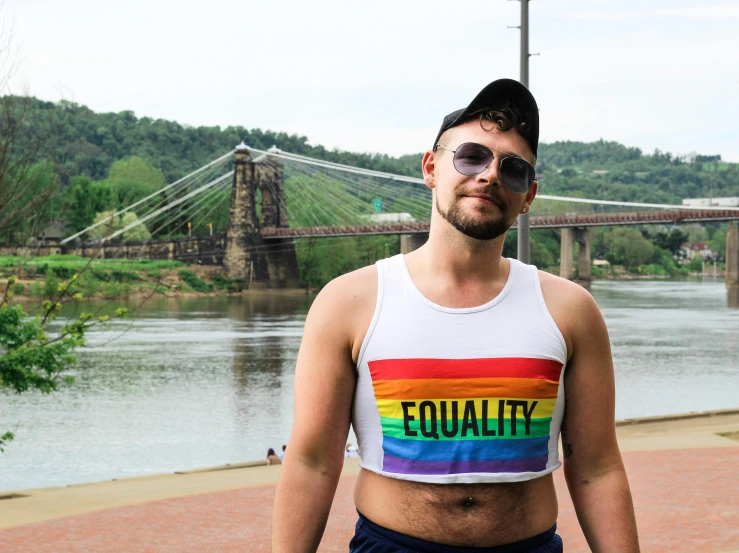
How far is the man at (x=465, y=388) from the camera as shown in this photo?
1869mm

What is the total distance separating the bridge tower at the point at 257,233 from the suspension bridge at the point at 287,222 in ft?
0.22

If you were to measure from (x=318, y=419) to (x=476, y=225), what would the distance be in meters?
0.43

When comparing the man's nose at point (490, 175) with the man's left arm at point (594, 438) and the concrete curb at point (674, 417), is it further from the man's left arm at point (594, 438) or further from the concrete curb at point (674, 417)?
the concrete curb at point (674, 417)

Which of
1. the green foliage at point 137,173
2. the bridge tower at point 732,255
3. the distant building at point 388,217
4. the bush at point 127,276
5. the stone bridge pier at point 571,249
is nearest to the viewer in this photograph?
the bush at point 127,276

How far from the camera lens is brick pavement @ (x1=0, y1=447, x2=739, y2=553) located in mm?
7824

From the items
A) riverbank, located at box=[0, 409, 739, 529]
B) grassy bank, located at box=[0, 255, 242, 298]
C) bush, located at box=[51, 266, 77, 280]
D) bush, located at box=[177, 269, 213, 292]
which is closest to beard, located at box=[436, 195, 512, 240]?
riverbank, located at box=[0, 409, 739, 529]

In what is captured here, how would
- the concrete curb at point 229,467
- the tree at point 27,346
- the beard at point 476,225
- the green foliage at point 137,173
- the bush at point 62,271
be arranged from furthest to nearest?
the green foliage at point 137,173 < the bush at point 62,271 < the concrete curb at point 229,467 < the tree at point 27,346 < the beard at point 476,225

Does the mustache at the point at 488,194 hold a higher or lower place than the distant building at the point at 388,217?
higher

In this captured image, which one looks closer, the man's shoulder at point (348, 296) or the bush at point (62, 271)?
the man's shoulder at point (348, 296)

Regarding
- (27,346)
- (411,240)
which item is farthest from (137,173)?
(27,346)

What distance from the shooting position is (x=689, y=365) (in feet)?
A: 97.7

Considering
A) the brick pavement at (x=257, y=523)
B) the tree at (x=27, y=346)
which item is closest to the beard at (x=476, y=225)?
the brick pavement at (x=257, y=523)

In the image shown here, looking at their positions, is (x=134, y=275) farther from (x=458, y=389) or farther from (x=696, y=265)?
(x=696, y=265)

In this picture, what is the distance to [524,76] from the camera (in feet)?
44.3
